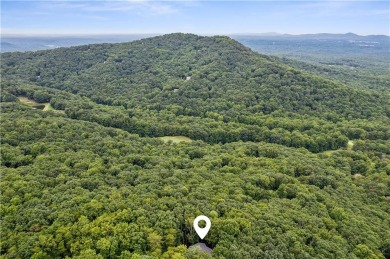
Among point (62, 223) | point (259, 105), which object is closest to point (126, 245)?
point (62, 223)

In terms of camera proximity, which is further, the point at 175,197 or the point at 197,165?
the point at 197,165

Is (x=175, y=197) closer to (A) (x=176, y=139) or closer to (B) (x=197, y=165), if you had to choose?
(B) (x=197, y=165)

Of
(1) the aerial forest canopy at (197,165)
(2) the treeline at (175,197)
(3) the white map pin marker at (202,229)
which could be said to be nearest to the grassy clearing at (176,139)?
(1) the aerial forest canopy at (197,165)

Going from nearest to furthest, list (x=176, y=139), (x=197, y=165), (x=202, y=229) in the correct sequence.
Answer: (x=202, y=229) < (x=197, y=165) < (x=176, y=139)

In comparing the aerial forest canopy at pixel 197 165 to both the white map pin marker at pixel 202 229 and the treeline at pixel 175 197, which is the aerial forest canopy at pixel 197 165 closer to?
the treeline at pixel 175 197

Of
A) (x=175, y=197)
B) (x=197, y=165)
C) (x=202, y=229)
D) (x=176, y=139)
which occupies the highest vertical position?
(x=175, y=197)

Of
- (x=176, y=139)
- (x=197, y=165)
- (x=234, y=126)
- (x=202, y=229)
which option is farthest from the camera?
(x=234, y=126)

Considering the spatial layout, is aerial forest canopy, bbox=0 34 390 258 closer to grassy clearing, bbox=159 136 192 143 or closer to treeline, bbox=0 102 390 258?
treeline, bbox=0 102 390 258

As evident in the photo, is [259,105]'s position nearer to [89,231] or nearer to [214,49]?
[214,49]

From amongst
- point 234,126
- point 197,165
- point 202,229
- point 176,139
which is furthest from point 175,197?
point 234,126
